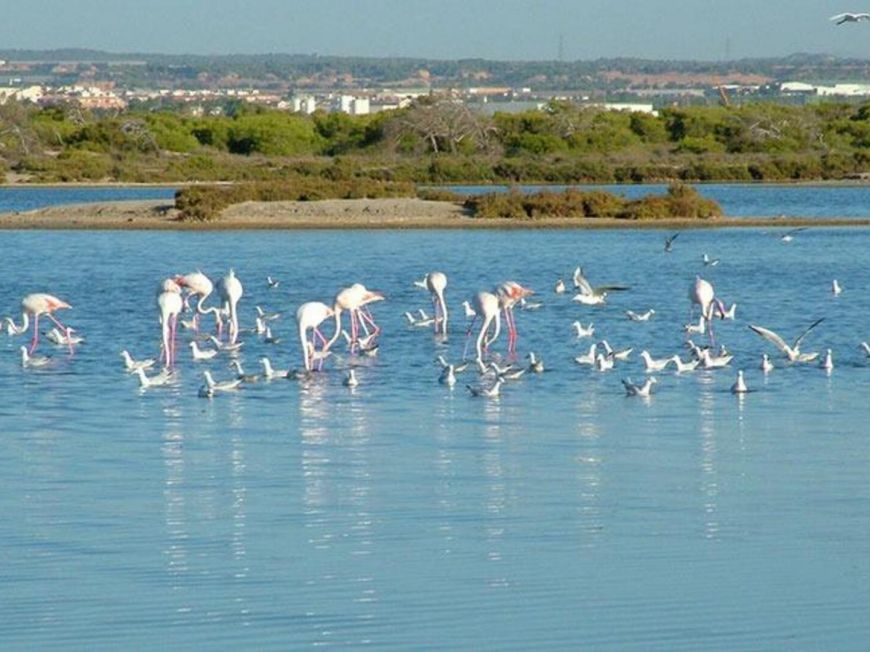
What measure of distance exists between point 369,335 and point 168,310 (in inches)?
91.4

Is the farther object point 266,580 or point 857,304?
point 857,304

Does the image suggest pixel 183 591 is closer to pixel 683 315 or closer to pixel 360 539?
pixel 360 539

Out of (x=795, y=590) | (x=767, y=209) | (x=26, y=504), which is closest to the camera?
(x=795, y=590)

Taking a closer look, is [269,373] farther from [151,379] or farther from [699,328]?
[699,328]

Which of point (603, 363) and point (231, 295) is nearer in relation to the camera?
point (603, 363)

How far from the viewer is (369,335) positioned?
21.8 m

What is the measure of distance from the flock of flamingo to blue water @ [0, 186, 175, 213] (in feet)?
87.9

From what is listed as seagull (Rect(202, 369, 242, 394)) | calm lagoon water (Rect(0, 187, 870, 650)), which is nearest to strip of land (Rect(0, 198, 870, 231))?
calm lagoon water (Rect(0, 187, 870, 650))

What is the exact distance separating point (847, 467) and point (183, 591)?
5074 mm

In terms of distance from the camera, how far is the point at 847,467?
12961 millimetres

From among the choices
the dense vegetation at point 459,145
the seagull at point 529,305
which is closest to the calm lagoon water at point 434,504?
the seagull at point 529,305

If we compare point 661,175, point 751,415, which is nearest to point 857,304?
point 751,415

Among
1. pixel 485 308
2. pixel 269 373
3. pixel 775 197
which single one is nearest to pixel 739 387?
pixel 269 373

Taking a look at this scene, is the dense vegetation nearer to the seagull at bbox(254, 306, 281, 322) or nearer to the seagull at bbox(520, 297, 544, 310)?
the seagull at bbox(520, 297, 544, 310)
